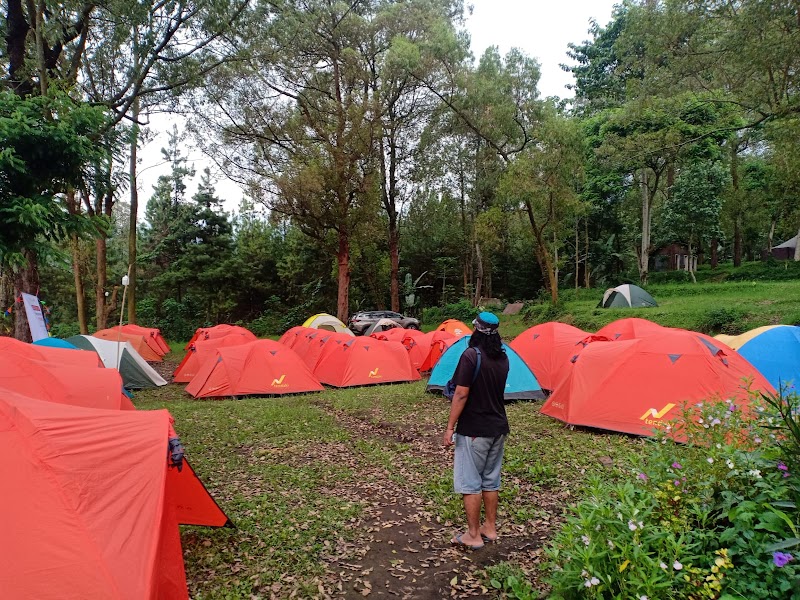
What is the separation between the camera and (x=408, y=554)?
150 inches

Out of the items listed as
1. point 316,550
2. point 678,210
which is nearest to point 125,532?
point 316,550

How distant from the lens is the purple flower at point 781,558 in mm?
1933

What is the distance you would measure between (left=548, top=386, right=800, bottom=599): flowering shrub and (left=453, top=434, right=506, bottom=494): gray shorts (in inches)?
35.0

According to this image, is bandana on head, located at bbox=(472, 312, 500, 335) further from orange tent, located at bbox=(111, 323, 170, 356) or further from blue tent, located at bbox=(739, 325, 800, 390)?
orange tent, located at bbox=(111, 323, 170, 356)

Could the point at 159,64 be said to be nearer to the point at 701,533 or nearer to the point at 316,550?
the point at 316,550

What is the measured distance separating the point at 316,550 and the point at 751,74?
481 inches

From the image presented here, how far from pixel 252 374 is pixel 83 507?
789cm

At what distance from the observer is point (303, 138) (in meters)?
20.4

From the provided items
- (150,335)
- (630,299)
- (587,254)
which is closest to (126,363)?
(150,335)

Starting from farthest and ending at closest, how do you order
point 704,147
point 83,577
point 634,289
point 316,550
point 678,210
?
1. point 678,210
2. point 704,147
3. point 634,289
4. point 316,550
5. point 83,577

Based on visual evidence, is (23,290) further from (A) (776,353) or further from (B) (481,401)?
(A) (776,353)

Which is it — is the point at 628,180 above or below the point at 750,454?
above

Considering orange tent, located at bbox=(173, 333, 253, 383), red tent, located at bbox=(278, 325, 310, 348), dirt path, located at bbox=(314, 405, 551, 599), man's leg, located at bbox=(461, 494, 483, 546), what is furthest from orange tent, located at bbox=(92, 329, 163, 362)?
man's leg, located at bbox=(461, 494, 483, 546)

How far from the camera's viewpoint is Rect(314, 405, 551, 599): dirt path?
11.1 feet
